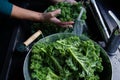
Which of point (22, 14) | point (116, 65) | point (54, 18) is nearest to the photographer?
A: point (116, 65)

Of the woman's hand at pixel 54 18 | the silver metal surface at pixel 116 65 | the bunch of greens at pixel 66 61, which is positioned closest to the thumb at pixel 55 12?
the woman's hand at pixel 54 18

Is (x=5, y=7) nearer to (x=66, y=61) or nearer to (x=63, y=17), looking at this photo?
(x=63, y=17)

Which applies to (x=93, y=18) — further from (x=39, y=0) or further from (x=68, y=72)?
(x=68, y=72)

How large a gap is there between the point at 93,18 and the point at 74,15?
16 cm

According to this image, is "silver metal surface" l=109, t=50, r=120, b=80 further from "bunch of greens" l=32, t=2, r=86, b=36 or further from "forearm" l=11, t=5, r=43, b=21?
"forearm" l=11, t=5, r=43, b=21

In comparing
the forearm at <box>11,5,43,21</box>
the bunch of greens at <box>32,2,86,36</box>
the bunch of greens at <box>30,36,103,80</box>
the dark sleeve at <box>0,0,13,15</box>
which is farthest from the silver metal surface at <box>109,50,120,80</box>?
the dark sleeve at <box>0,0,13,15</box>

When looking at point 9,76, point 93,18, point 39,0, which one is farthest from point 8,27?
point 93,18

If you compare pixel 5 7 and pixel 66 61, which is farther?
pixel 5 7

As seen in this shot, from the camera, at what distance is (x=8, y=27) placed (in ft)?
4.29

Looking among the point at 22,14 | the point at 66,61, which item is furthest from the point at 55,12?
the point at 66,61

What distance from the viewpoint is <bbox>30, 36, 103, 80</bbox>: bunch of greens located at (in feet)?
2.64

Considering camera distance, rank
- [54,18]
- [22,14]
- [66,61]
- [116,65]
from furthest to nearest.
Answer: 1. [22,14]
2. [54,18]
3. [116,65]
4. [66,61]

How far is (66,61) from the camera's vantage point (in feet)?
2.65

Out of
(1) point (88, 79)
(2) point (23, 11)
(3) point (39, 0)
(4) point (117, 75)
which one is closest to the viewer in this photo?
(1) point (88, 79)
